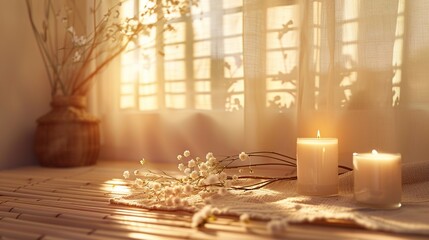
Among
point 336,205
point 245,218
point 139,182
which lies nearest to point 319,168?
point 336,205

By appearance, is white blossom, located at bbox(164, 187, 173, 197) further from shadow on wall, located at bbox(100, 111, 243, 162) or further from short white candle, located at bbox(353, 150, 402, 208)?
shadow on wall, located at bbox(100, 111, 243, 162)

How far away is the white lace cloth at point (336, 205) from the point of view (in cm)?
55

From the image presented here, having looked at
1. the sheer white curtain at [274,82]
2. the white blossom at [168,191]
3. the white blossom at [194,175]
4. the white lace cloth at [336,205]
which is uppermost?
the sheer white curtain at [274,82]

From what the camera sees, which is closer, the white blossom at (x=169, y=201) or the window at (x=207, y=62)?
the white blossom at (x=169, y=201)

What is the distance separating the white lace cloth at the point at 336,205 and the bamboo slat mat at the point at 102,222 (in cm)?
1

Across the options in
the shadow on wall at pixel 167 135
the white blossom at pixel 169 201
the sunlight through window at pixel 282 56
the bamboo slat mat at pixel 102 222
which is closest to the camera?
the bamboo slat mat at pixel 102 222

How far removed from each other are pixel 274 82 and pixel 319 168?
0.36m

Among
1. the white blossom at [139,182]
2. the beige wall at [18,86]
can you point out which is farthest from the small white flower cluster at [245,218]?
the beige wall at [18,86]

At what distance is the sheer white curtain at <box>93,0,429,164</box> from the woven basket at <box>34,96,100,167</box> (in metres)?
0.12

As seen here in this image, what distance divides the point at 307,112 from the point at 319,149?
9.9 inches

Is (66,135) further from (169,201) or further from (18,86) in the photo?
(169,201)

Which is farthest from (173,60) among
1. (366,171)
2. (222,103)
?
(366,171)

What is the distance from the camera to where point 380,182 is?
2.04ft

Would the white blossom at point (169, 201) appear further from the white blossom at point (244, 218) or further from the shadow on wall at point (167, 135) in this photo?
the shadow on wall at point (167, 135)
